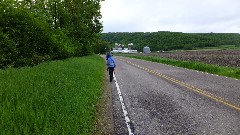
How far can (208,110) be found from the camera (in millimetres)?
12023

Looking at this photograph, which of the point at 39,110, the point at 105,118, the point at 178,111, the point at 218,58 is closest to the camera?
the point at 39,110

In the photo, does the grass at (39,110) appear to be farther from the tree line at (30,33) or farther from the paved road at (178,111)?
the tree line at (30,33)

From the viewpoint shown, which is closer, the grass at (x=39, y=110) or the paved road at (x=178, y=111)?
→ the grass at (x=39, y=110)

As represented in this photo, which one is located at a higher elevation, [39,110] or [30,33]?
[30,33]

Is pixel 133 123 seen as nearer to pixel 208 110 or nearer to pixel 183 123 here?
pixel 183 123

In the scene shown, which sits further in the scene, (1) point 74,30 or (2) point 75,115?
(1) point 74,30

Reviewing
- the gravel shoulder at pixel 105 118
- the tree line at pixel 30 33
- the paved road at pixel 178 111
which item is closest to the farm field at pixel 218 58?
the tree line at pixel 30 33

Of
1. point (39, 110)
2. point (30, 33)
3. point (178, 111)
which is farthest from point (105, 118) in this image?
point (30, 33)

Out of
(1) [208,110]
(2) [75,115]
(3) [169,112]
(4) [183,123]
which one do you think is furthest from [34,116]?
(1) [208,110]

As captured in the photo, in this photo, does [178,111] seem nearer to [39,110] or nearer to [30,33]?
[39,110]

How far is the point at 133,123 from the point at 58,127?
12.7 feet

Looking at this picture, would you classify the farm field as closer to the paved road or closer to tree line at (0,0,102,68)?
tree line at (0,0,102,68)

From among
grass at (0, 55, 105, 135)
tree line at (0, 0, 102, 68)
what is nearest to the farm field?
tree line at (0, 0, 102, 68)

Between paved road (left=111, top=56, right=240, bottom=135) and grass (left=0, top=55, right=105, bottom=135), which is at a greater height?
grass (left=0, top=55, right=105, bottom=135)
